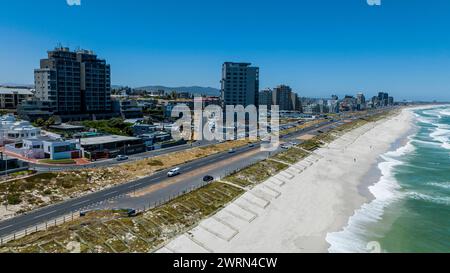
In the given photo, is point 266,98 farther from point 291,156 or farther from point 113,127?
point 291,156

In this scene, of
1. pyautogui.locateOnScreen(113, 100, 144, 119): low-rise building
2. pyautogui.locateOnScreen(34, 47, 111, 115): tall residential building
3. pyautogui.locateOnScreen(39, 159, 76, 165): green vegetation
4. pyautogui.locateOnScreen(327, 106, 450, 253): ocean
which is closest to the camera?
pyautogui.locateOnScreen(327, 106, 450, 253): ocean

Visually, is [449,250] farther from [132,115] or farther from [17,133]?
[132,115]

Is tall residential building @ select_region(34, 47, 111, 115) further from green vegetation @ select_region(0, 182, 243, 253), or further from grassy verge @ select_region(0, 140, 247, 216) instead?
green vegetation @ select_region(0, 182, 243, 253)

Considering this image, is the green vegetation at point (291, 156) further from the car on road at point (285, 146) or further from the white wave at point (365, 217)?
the white wave at point (365, 217)

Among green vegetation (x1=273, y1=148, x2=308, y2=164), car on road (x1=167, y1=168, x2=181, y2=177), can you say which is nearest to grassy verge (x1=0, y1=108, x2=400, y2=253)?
car on road (x1=167, y1=168, x2=181, y2=177)

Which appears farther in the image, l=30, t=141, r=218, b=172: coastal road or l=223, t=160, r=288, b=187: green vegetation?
l=30, t=141, r=218, b=172: coastal road

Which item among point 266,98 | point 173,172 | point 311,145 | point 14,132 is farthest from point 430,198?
point 266,98

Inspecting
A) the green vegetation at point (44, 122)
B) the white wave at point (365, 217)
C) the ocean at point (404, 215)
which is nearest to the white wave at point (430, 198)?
the ocean at point (404, 215)
